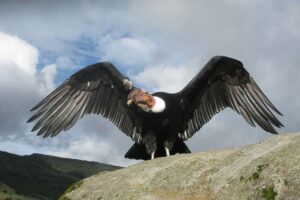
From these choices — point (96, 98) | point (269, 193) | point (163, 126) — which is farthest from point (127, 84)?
point (269, 193)

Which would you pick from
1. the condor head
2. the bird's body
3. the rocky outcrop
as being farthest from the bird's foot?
the rocky outcrop

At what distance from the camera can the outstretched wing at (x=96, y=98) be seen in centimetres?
1449

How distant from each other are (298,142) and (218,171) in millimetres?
1647

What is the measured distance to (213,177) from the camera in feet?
33.7

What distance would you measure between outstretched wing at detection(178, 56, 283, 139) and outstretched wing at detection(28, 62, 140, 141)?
157cm

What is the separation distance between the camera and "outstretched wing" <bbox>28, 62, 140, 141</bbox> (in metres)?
14.5

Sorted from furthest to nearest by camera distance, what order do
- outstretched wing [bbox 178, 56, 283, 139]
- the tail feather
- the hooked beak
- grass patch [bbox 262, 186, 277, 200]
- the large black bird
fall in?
outstretched wing [bbox 178, 56, 283, 139] < the tail feather < the large black bird < the hooked beak < grass patch [bbox 262, 186, 277, 200]

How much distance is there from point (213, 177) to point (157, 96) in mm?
3732

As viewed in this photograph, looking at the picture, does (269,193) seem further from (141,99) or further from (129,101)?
(129,101)

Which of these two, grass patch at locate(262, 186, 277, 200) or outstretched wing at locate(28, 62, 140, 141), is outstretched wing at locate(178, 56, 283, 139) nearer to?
outstretched wing at locate(28, 62, 140, 141)

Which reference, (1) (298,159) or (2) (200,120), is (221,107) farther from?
(1) (298,159)

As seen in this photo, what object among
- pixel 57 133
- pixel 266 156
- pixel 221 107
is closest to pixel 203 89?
pixel 221 107

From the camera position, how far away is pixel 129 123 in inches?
584

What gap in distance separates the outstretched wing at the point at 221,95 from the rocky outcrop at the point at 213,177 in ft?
10.7
